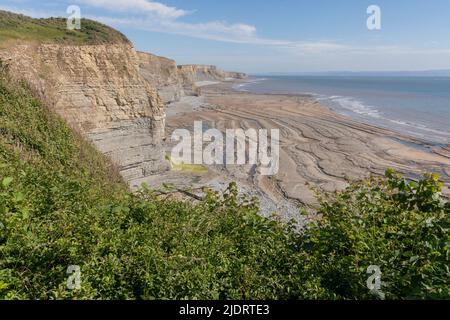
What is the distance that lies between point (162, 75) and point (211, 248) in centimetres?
6151

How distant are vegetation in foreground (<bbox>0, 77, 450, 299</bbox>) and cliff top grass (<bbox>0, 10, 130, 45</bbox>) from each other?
15108 millimetres

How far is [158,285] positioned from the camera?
14.8 ft

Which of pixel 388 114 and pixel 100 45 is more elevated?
pixel 100 45

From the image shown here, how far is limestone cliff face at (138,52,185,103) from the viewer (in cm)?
5784

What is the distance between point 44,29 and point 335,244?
2257 cm

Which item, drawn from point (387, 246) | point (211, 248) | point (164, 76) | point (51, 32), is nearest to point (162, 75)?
point (164, 76)

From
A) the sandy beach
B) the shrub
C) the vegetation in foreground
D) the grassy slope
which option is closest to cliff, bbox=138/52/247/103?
the sandy beach

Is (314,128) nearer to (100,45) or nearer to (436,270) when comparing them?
(100,45)

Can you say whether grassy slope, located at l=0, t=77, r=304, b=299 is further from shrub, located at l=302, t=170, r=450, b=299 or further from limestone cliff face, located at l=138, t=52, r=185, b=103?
limestone cliff face, located at l=138, t=52, r=185, b=103

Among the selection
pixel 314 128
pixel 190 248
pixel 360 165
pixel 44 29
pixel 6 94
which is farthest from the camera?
pixel 314 128

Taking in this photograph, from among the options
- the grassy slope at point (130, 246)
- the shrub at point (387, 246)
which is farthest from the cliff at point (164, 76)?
the shrub at point (387, 246)

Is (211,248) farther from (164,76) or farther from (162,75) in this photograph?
(164,76)
